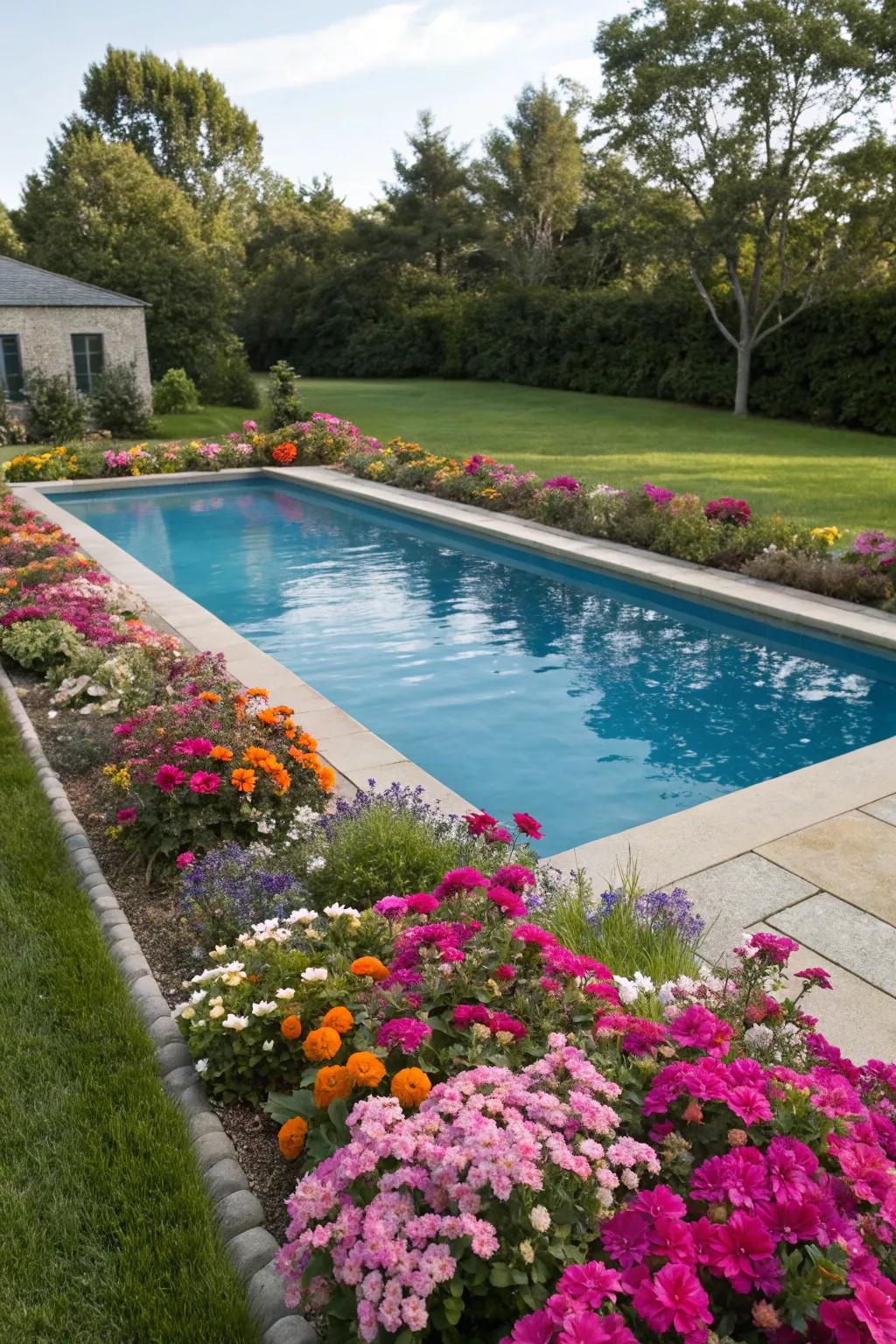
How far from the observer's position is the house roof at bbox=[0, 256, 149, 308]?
1848 centimetres

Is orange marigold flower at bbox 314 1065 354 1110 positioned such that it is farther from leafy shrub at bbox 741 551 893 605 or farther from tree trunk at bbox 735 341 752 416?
tree trunk at bbox 735 341 752 416

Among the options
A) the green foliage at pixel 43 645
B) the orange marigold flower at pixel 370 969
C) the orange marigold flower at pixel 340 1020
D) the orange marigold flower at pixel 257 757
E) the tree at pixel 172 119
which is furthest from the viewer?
the tree at pixel 172 119

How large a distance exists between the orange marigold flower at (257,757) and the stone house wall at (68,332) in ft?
56.4

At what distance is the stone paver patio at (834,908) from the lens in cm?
312

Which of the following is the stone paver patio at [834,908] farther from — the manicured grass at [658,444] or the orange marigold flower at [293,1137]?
the manicured grass at [658,444]

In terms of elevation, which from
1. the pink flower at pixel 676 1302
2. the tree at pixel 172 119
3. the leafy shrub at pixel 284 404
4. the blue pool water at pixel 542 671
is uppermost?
the tree at pixel 172 119

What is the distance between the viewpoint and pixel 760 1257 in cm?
164

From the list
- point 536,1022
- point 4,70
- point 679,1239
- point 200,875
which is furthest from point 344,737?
point 4,70

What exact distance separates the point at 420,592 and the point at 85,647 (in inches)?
163

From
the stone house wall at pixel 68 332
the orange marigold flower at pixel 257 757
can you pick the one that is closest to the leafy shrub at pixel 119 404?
the stone house wall at pixel 68 332

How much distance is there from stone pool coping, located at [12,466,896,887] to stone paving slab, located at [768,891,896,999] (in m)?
0.46

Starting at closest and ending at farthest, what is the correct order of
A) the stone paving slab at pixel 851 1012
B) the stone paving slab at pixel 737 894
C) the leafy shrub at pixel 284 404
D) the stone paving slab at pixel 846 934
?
the stone paving slab at pixel 851 1012
the stone paving slab at pixel 846 934
the stone paving slab at pixel 737 894
the leafy shrub at pixel 284 404

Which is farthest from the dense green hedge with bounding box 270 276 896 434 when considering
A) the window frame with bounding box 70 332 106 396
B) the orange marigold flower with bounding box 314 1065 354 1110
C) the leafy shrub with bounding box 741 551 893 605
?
the orange marigold flower with bounding box 314 1065 354 1110

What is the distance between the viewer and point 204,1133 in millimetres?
2605
